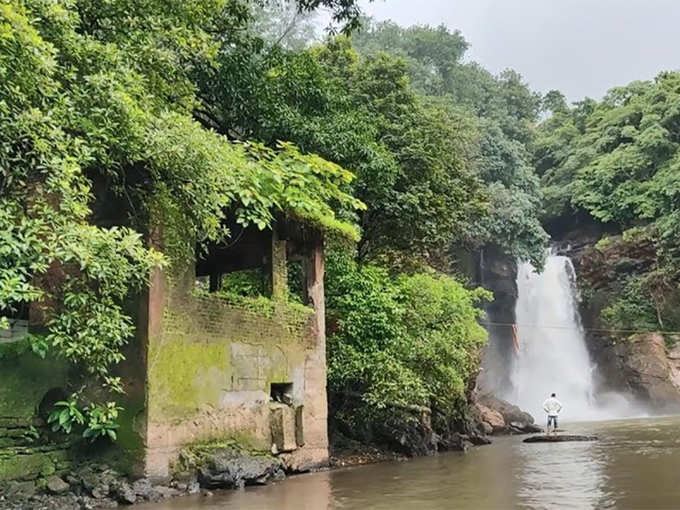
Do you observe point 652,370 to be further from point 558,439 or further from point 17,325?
point 17,325

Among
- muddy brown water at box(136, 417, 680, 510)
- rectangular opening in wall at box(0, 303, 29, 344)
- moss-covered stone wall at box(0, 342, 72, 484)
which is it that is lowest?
muddy brown water at box(136, 417, 680, 510)

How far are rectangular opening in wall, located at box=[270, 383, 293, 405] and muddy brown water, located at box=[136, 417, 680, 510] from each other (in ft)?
4.45

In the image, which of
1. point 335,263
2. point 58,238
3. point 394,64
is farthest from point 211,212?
point 394,64

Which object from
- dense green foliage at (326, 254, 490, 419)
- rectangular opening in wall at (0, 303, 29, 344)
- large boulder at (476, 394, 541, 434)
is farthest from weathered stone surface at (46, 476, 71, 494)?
large boulder at (476, 394, 541, 434)

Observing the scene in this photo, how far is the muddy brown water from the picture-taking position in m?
8.70

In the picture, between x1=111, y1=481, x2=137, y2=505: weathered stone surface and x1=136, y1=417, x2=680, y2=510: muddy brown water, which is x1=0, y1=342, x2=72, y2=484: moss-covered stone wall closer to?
x1=111, y1=481, x2=137, y2=505: weathered stone surface

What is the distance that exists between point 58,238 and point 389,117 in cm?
1363

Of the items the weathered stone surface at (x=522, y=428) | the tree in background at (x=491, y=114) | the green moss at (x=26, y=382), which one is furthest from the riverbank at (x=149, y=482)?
the tree in background at (x=491, y=114)

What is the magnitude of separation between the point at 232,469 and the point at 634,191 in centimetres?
3045

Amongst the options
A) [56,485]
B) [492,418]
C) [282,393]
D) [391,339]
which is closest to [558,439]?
[492,418]

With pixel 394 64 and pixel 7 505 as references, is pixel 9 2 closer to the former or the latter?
pixel 7 505

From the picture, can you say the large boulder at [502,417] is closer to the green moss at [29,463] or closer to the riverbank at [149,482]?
the riverbank at [149,482]

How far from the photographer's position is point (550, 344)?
34906 mm

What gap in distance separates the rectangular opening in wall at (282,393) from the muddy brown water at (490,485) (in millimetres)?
1357
